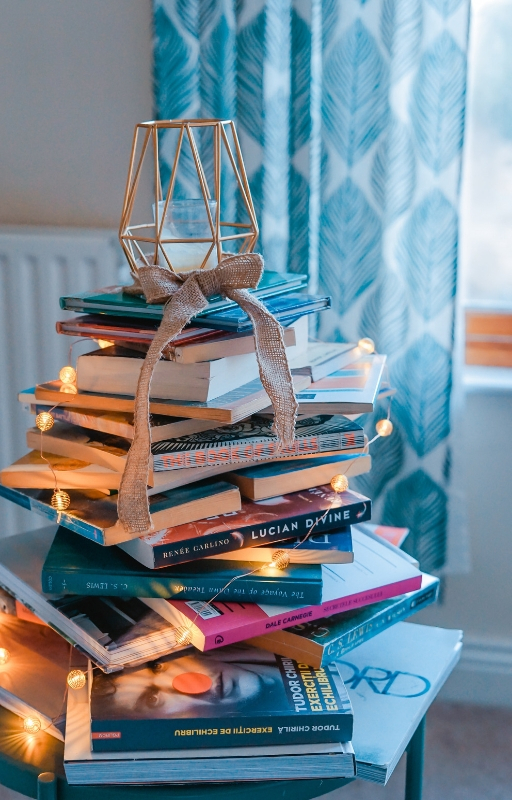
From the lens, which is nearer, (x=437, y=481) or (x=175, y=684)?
(x=175, y=684)

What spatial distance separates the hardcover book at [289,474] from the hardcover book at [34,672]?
23cm

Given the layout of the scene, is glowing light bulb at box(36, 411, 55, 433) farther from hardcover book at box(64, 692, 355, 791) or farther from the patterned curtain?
the patterned curtain

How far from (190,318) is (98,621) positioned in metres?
0.29

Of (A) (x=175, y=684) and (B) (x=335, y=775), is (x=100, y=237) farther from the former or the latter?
(B) (x=335, y=775)

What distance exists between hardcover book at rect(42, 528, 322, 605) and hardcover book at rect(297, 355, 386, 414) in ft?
0.51

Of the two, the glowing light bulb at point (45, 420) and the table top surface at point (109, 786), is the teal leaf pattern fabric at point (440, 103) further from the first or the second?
the table top surface at point (109, 786)

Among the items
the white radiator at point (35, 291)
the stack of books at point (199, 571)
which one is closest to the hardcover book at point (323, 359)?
the stack of books at point (199, 571)

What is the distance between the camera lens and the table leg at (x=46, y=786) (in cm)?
66

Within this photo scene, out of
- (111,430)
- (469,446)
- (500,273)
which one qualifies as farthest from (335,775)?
(500,273)

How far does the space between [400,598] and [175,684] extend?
0.83ft

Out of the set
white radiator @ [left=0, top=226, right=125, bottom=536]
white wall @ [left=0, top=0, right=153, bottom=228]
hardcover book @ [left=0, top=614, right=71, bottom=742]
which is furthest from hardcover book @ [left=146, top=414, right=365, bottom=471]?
white wall @ [left=0, top=0, right=153, bottom=228]

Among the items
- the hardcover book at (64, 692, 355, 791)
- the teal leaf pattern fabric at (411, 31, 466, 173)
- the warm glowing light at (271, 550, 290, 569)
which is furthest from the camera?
the teal leaf pattern fabric at (411, 31, 466, 173)

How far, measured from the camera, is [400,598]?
2.73 feet

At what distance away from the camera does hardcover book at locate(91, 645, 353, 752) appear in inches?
26.0
